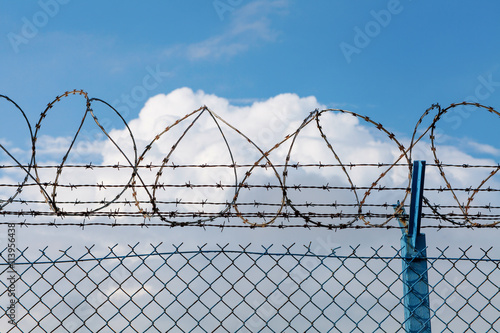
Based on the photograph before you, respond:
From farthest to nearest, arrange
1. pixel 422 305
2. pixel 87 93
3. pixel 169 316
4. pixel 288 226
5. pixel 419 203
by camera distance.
→ pixel 87 93 → pixel 288 226 → pixel 419 203 → pixel 422 305 → pixel 169 316

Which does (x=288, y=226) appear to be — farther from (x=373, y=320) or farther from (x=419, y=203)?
(x=373, y=320)

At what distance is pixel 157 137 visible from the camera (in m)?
5.61

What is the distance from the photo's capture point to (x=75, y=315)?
3631 mm

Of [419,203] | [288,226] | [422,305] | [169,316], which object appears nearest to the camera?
[169,316]

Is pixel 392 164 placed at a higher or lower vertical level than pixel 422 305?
higher

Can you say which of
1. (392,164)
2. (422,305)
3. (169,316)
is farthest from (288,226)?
(169,316)

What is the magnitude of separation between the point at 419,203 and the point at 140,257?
2.21m

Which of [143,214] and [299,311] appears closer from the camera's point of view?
[299,311]

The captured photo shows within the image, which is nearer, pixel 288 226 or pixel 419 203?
pixel 419 203

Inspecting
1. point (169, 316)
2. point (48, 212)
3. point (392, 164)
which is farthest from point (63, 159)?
point (392, 164)

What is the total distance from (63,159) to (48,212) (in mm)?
481

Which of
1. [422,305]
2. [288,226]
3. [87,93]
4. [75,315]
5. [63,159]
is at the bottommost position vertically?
[75,315]

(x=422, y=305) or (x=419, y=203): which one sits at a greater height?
(x=419, y=203)

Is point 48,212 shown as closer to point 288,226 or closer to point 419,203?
point 288,226
